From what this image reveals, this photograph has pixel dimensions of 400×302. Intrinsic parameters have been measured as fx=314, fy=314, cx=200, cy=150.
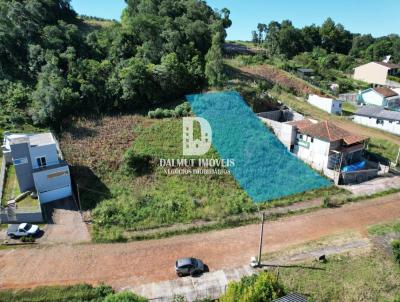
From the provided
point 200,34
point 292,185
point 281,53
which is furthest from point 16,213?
point 281,53

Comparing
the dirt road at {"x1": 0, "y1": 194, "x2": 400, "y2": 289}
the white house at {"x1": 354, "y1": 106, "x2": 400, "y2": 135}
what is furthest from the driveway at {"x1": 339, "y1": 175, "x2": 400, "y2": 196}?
the white house at {"x1": 354, "y1": 106, "x2": 400, "y2": 135}

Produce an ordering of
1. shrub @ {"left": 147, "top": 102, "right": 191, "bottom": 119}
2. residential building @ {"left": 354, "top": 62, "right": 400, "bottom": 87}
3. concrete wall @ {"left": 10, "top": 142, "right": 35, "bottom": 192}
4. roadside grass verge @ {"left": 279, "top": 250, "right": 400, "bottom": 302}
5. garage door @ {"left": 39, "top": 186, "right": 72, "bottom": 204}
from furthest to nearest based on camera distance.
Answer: residential building @ {"left": 354, "top": 62, "right": 400, "bottom": 87} < shrub @ {"left": 147, "top": 102, "right": 191, "bottom": 119} < garage door @ {"left": 39, "top": 186, "right": 72, "bottom": 204} < concrete wall @ {"left": 10, "top": 142, "right": 35, "bottom": 192} < roadside grass verge @ {"left": 279, "top": 250, "right": 400, "bottom": 302}

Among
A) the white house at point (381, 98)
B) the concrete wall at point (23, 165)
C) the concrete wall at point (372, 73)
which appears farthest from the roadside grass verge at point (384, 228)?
the concrete wall at point (372, 73)

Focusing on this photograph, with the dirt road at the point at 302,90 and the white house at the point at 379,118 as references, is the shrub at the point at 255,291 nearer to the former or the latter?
the dirt road at the point at 302,90

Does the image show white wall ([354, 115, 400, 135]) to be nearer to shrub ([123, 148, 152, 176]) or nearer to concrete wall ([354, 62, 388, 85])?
concrete wall ([354, 62, 388, 85])


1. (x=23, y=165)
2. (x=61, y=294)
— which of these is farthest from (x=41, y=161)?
(x=61, y=294)
